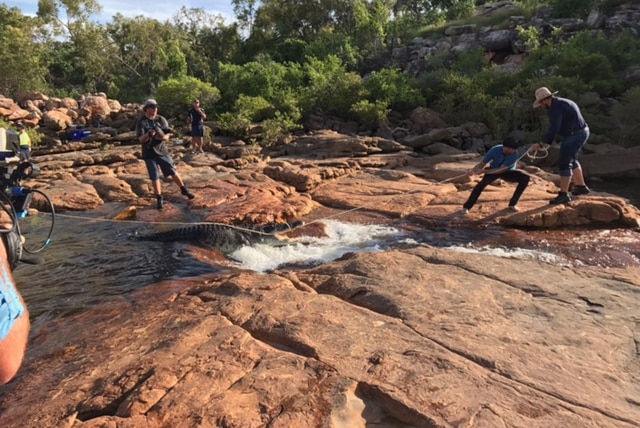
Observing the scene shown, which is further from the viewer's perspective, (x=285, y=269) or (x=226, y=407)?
(x=285, y=269)

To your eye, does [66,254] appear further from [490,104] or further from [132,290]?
[490,104]

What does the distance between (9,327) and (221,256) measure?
4.83 m

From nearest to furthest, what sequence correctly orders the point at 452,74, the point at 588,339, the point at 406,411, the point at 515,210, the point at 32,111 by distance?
1. the point at 406,411
2. the point at 588,339
3. the point at 515,210
4. the point at 452,74
5. the point at 32,111

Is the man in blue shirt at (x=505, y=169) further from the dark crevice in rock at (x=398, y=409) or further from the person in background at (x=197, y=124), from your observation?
the person in background at (x=197, y=124)

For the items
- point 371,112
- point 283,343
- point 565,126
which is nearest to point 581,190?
point 565,126

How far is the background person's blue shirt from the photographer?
695 centimetres

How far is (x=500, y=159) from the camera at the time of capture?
7.00 meters

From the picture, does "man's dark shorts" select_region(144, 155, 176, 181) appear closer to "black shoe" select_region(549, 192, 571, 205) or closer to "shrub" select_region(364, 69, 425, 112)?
"black shoe" select_region(549, 192, 571, 205)

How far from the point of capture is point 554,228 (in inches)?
249

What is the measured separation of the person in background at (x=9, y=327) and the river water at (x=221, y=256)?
11.0 feet

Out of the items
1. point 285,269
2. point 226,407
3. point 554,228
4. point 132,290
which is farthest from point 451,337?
point 554,228

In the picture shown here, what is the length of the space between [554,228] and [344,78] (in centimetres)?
1307

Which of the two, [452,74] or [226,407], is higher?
[452,74]

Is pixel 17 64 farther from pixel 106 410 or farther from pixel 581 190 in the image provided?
pixel 106 410
